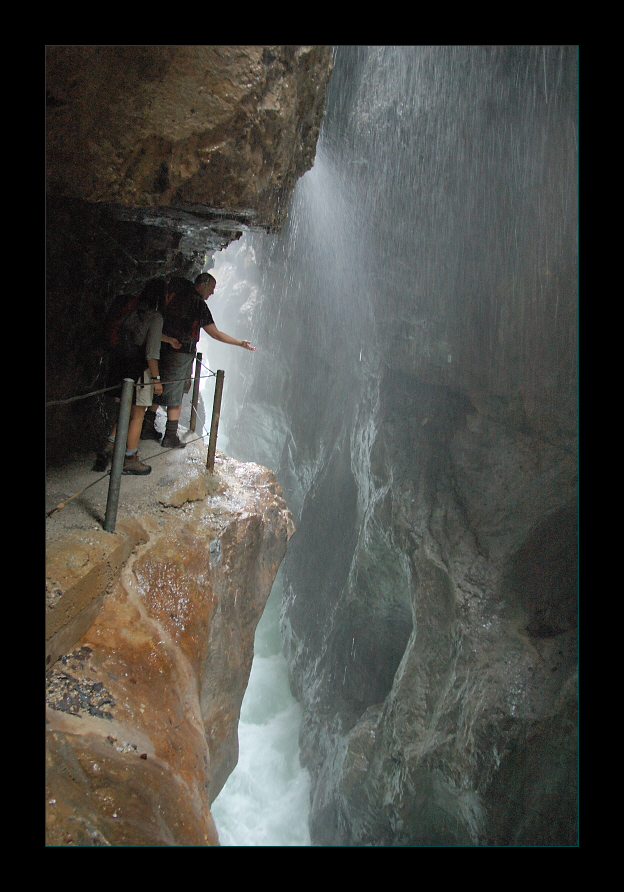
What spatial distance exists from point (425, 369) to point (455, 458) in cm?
167

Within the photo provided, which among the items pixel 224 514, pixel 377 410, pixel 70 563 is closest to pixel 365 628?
pixel 377 410

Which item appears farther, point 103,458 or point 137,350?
point 103,458

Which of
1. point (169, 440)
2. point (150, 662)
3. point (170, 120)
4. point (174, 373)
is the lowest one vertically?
point (150, 662)

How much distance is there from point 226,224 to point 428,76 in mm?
4707

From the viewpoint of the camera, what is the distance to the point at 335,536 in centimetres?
1130

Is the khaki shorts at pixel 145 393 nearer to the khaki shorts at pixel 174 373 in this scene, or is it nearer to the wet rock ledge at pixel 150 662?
the khaki shorts at pixel 174 373

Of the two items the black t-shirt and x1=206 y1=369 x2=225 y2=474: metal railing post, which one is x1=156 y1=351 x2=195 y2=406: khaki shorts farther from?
x1=206 y1=369 x2=225 y2=474: metal railing post

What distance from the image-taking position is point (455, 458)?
7117 millimetres

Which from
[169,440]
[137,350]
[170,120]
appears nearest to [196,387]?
[169,440]

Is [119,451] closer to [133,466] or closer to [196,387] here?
[133,466]

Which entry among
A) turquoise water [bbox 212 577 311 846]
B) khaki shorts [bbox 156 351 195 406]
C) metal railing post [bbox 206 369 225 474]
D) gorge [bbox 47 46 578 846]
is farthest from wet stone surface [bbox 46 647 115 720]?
turquoise water [bbox 212 577 311 846]

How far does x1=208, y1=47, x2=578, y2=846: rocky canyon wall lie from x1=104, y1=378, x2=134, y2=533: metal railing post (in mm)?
4854

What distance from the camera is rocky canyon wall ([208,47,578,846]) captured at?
5.27m

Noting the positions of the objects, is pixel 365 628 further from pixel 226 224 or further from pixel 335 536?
pixel 226 224
